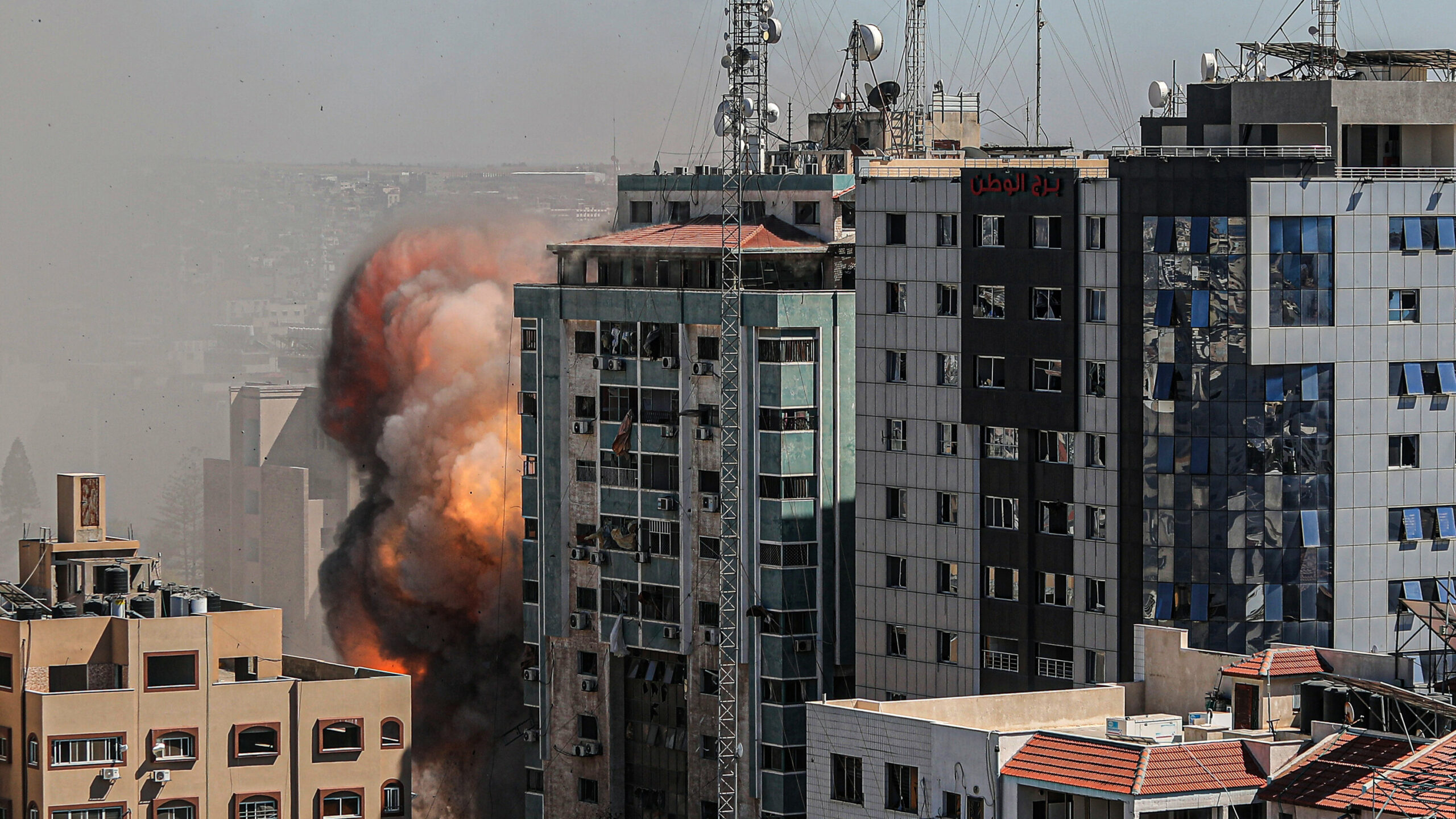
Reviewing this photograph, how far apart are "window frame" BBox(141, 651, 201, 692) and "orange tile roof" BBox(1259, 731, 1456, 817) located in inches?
1435

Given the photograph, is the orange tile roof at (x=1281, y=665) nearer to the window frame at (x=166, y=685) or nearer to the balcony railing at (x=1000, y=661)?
the balcony railing at (x=1000, y=661)

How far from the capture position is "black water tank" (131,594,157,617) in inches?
3499

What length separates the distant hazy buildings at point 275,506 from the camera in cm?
16475

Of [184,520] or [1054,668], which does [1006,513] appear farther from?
[184,520]

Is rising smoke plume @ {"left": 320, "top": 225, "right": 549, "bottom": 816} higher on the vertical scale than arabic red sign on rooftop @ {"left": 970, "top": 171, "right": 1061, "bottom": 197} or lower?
lower

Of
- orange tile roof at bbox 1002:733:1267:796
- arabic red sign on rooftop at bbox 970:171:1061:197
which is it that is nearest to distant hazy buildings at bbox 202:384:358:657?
arabic red sign on rooftop at bbox 970:171:1061:197

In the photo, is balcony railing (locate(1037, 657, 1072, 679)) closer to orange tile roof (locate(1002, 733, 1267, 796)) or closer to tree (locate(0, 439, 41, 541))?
orange tile roof (locate(1002, 733, 1267, 796))

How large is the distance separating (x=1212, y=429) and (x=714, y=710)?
74.8 feet

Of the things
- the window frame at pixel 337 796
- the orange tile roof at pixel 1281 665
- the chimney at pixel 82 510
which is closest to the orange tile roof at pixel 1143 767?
the orange tile roof at pixel 1281 665

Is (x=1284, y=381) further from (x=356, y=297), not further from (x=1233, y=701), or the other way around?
(x=356, y=297)

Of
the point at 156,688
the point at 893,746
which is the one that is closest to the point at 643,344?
the point at 156,688

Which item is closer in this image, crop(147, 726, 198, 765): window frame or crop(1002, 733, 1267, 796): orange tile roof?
crop(1002, 733, 1267, 796): orange tile roof

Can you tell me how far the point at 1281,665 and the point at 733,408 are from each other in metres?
28.5

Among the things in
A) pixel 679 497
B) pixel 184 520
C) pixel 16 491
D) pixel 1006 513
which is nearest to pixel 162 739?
pixel 679 497
